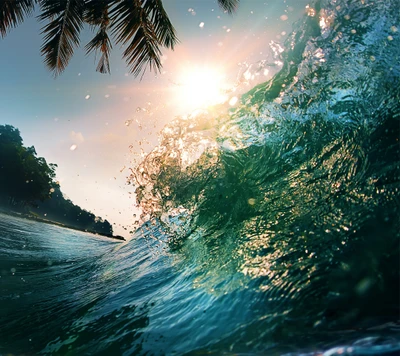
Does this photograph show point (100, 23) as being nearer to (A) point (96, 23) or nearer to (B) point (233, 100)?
(A) point (96, 23)

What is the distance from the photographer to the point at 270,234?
290 centimetres

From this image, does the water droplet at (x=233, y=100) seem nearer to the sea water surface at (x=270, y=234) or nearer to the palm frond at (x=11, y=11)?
the sea water surface at (x=270, y=234)

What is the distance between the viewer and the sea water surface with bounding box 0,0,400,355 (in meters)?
1.73

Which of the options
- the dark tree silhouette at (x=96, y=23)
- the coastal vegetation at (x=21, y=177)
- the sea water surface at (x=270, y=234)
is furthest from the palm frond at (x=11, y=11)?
the coastal vegetation at (x=21, y=177)

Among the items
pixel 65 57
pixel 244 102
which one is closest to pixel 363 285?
pixel 244 102

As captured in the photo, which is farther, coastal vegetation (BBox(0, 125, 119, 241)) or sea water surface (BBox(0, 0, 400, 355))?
coastal vegetation (BBox(0, 125, 119, 241))

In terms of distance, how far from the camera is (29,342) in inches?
88.7

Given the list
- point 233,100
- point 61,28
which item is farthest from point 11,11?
point 233,100

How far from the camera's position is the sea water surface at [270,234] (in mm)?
1726

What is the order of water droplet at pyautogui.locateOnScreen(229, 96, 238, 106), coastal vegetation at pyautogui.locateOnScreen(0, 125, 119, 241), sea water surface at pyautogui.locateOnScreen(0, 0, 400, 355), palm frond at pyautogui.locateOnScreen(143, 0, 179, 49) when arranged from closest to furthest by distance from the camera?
sea water surface at pyautogui.locateOnScreen(0, 0, 400, 355) < water droplet at pyautogui.locateOnScreen(229, 96, 238, 106) < palm frond at pyautogui.locateOnScreen(143, 0, 179, 49) < coastal vegetation at pyautogui.locateOnScreen(0, 125, 119, 241)

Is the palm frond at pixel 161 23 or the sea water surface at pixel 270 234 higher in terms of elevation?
the palm frond at pixel 161 23

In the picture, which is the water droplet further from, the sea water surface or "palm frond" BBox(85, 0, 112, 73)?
"palm frond" BBox(85, 0, 112, 73)

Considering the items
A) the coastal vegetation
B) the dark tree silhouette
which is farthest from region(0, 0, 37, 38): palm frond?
the coastal vegetation

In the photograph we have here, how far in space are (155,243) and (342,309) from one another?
4.70 metres
